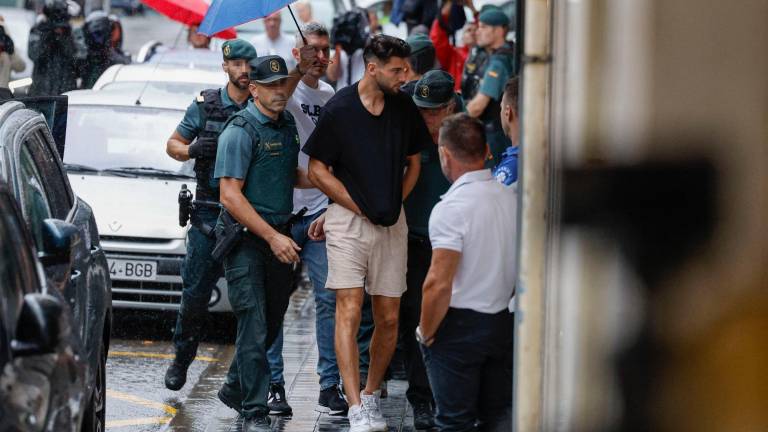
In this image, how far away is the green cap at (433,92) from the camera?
7715 mm

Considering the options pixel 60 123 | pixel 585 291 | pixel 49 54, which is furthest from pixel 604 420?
pixel 49 54

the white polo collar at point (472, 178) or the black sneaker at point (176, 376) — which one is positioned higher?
the white polo collar at point (472, 178)

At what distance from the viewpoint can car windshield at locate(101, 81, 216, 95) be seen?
12.6 m

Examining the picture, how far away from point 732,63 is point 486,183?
2.38 metres

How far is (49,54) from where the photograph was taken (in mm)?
16266

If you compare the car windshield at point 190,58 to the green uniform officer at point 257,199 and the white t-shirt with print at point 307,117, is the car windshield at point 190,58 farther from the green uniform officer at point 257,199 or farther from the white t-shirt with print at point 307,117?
the green uniform officer at point 257,199

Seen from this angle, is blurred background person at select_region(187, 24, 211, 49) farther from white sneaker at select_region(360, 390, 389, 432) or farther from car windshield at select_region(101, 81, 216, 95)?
white sneaker at select_region(360, 390, 389, 432)

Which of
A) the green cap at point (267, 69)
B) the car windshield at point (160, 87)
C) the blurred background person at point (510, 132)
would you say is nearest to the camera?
the blurred background person at point (510, 132)

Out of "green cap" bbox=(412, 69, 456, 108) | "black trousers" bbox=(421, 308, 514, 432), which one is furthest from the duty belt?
"black trousers" bbox=(421, 308, 514, 432)

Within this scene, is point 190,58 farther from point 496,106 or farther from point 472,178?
point 472,178

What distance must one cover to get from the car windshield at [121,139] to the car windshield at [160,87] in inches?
39.2

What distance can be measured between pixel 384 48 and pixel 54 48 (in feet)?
31.9

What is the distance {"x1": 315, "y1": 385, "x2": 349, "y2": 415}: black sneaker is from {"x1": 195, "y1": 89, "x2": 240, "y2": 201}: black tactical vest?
1.22 meters

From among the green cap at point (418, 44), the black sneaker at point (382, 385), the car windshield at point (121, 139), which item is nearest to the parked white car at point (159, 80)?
the car windshield at point (121, 139)
